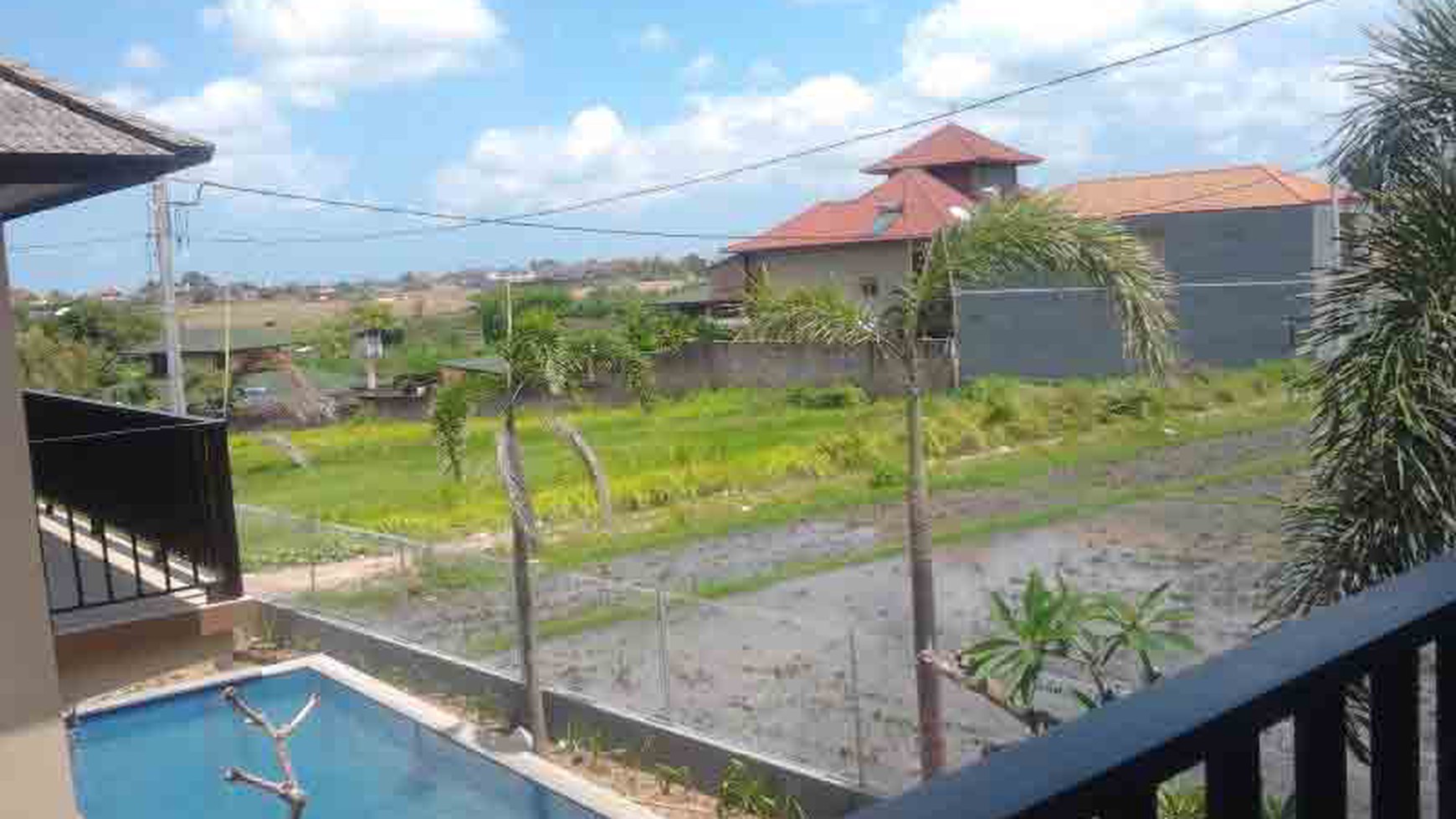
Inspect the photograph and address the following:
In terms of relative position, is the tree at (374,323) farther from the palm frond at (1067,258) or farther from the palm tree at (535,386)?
the palm frond at (1067,258)

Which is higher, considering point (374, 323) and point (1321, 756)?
point (374, 323)

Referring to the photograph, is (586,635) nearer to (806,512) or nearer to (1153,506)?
(806,512)

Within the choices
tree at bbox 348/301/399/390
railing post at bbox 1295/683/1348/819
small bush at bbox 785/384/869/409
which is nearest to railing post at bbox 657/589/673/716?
railing post at bbox 1295/683/1348/819

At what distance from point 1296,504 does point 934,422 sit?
701 inches

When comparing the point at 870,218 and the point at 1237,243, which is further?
the point at 870,218

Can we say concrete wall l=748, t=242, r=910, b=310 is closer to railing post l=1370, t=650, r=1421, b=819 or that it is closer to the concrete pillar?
the concrete pillar

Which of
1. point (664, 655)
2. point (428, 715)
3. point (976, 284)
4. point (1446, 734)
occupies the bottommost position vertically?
point (428, 715)

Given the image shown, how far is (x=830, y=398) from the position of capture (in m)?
31.9

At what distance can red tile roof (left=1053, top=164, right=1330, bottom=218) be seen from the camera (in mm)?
29656

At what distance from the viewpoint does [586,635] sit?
13297 mm

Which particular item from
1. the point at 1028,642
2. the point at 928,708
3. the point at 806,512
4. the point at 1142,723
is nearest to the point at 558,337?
the point at 928,708

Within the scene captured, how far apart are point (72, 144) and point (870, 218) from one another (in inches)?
1345

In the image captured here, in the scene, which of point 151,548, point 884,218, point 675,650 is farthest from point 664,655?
point 884,218

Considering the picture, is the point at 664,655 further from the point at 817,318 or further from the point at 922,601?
the point at 817,318
